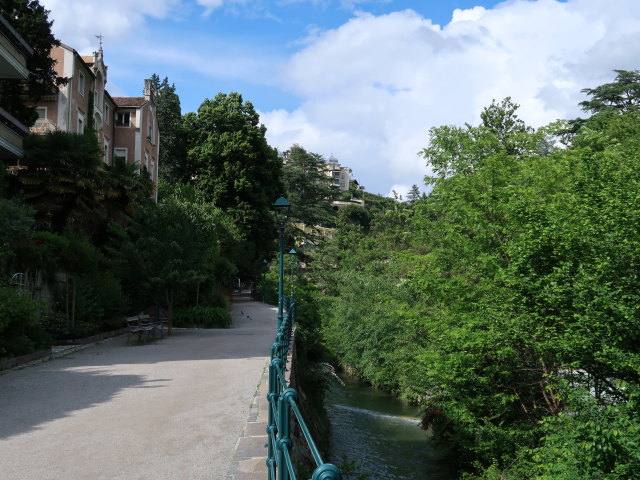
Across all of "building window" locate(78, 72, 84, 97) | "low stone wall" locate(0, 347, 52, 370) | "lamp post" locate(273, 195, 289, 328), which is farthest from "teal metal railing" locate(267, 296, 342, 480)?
"building window" locate(78, 72, 84, 97)

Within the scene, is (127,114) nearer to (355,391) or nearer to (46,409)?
(355,391)

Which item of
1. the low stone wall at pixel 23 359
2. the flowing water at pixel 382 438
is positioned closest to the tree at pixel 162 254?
the low stone wall at pixel 23 359

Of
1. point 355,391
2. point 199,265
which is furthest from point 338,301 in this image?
point 199,265

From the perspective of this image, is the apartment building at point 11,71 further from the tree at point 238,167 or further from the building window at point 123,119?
the tree at point 238,167

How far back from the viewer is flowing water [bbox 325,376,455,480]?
16.9 m

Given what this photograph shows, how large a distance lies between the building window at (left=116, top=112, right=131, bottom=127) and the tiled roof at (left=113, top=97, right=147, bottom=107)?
57cm

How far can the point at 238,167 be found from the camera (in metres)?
44.4

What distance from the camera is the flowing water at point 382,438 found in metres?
16.9

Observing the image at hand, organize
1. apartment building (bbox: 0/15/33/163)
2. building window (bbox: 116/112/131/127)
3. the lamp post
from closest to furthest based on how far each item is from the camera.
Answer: the lamp post, apartment building (bbox: 0/15/33/163), building window (bbox: 116/112/131/127)

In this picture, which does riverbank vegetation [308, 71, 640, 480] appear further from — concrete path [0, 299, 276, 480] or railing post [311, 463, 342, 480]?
railing post [311, 463, 342, 480]

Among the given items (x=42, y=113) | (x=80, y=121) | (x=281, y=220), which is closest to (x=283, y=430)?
(x=281, y=220)

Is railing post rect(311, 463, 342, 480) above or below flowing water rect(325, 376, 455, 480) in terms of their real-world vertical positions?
above

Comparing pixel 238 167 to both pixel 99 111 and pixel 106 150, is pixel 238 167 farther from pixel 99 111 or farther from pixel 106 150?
pixel 99 111

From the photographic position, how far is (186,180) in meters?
47.2
